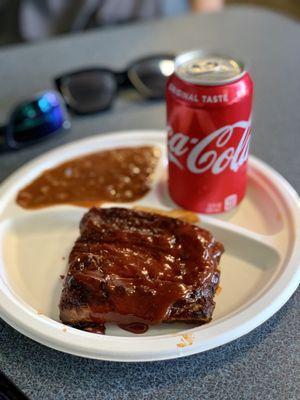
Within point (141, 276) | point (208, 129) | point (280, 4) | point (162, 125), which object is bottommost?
point (280, 4)

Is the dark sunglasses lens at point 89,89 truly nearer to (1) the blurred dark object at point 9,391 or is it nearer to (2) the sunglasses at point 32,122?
(2) the sunglasses at point 32,122

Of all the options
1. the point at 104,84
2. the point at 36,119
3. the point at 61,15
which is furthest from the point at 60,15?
the point at 36,119

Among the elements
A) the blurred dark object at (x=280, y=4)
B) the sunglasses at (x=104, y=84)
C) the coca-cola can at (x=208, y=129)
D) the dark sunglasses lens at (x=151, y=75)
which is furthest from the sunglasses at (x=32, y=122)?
the blurred dark object at (x=280, y=4)

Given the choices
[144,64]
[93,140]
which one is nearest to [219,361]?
[93,140]

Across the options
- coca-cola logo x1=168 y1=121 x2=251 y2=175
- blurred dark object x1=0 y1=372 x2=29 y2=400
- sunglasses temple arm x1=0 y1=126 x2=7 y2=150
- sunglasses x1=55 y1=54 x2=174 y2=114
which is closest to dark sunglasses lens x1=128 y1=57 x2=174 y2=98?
sunglasses x1=55 y1=54 x2=174 y2=114

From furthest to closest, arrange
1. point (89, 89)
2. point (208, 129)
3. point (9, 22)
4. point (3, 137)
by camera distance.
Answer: point (9, 22), point (89, 89), point (3, 137), point (208, 129)

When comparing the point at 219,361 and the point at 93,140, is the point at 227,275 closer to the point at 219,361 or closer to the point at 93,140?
the point at 219,361

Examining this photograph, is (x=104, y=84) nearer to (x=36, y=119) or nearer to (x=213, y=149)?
(x=36, y=119)
